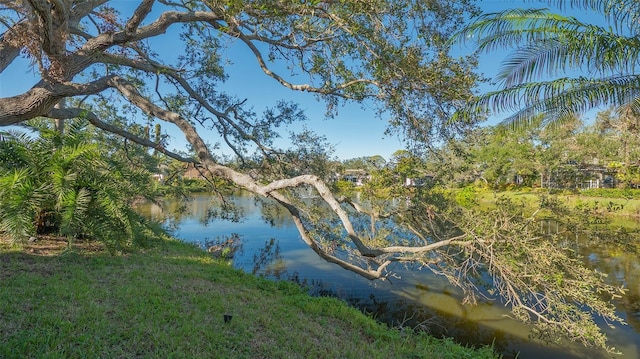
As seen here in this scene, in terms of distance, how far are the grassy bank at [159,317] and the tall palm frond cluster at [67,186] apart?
585 millimetres

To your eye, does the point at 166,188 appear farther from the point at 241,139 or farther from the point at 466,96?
the point at 466,96

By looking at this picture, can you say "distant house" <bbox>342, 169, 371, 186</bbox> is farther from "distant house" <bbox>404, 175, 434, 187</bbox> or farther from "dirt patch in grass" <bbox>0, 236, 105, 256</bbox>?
"dirt patch in grass" <bbox>0, 236, 105, 256</bbox>

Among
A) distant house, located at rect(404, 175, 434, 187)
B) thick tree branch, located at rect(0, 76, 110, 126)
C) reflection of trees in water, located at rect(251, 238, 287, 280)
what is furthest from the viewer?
reflection of trees in water, located at rect(251, 238, 287, 280)

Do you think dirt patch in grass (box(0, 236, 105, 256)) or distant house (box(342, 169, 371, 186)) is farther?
distant house (box(342, 169, 371, 186))

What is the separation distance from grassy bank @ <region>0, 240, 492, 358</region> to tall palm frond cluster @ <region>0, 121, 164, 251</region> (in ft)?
1.92

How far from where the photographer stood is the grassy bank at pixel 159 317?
10.1ft

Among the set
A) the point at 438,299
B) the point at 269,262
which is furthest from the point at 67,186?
the point at 438,299

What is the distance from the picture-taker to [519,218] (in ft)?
14.3

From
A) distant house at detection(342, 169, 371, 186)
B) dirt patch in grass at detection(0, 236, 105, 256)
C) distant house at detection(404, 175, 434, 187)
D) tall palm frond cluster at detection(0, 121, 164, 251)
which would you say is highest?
distant house at detection(342, 169, 371, 186)

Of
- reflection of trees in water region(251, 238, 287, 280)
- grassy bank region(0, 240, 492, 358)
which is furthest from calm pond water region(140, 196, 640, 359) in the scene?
grassy bank region(0, 240, 492, 358)

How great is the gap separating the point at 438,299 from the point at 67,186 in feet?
26.4

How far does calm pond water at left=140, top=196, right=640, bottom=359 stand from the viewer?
6.10m

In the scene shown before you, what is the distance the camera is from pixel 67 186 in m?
5.33

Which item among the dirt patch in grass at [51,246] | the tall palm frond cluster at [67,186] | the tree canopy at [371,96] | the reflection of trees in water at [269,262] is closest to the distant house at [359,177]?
the tree canopy at [371,96]
